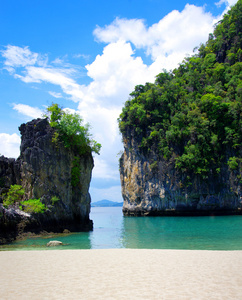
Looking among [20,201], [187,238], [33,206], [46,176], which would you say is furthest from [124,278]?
[46,176]

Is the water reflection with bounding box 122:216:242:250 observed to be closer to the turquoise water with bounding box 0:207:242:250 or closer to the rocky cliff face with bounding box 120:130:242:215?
the turquoise water with bounding box 0:207:242:250

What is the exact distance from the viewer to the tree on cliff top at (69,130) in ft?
77.3

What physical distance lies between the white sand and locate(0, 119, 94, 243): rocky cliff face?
40.8ft

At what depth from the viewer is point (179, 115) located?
1779 inches

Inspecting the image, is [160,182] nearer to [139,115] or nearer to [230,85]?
[139,115]

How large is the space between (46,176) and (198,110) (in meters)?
31.5

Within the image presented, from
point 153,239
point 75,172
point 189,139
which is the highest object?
point 189,139

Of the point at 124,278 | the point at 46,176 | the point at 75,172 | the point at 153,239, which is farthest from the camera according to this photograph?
the point at 75,172

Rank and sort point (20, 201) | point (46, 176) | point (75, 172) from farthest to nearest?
point (75, 172) → point (46, 176) → point (20, 201)

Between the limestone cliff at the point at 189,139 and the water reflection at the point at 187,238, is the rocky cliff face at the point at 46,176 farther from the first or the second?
the limestone cliff at the point at 189,139

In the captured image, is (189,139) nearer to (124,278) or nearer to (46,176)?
(46,176)

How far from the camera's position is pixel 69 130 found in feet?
76.9

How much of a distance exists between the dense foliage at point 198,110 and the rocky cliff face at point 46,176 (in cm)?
2441

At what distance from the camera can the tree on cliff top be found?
2356 cm
